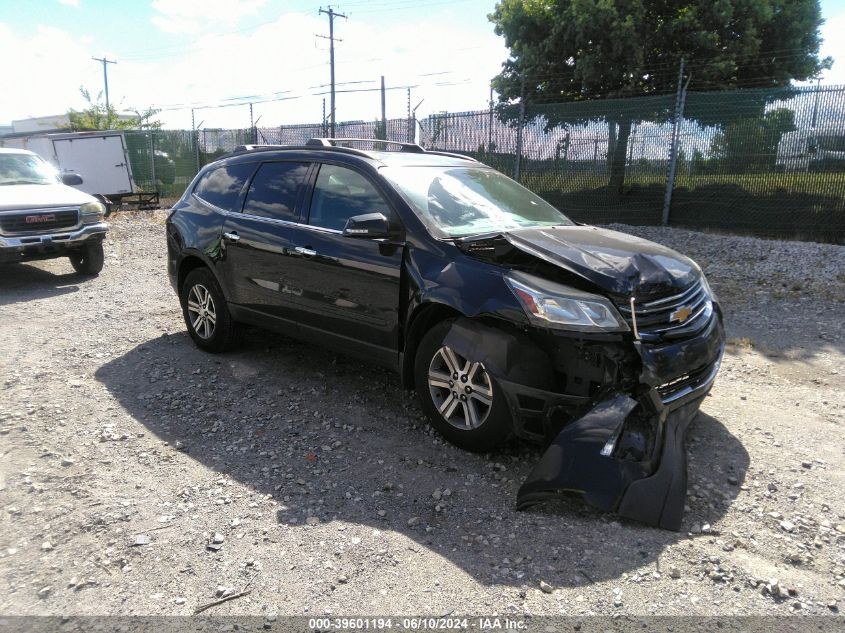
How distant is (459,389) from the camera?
3.70 metres

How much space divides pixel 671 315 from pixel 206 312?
398cm

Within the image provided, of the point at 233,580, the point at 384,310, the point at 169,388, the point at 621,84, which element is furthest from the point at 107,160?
the point at 233,580

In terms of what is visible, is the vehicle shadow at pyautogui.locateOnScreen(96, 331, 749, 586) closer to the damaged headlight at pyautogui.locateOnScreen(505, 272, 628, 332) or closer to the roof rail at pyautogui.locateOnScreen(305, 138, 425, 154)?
the damaged headlight at pyautogui.locateOnScreen(505, 272, 628, 332)

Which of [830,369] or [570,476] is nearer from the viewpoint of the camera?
[570,476]

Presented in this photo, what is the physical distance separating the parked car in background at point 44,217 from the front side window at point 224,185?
395 cm

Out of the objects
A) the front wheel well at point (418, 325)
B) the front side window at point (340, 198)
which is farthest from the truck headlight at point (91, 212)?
the front wheel well at point (418, 325)

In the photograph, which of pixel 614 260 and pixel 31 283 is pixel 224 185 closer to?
pixel 614 260

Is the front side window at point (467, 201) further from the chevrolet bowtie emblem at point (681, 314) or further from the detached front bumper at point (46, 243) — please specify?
the detached front bumper at point (46, 243)

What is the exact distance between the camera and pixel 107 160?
18.9 metres

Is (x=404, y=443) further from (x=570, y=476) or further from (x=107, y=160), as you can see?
(x=107, y=160)

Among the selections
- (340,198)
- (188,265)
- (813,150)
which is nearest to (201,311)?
(188,265)

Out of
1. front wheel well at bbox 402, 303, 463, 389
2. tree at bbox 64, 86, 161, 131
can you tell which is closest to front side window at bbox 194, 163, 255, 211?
front wheel well at bbox 402, 303, 463, 389

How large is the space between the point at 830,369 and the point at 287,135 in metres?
17.4

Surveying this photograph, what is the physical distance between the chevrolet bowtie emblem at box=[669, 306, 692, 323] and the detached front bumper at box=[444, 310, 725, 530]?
123 mm
